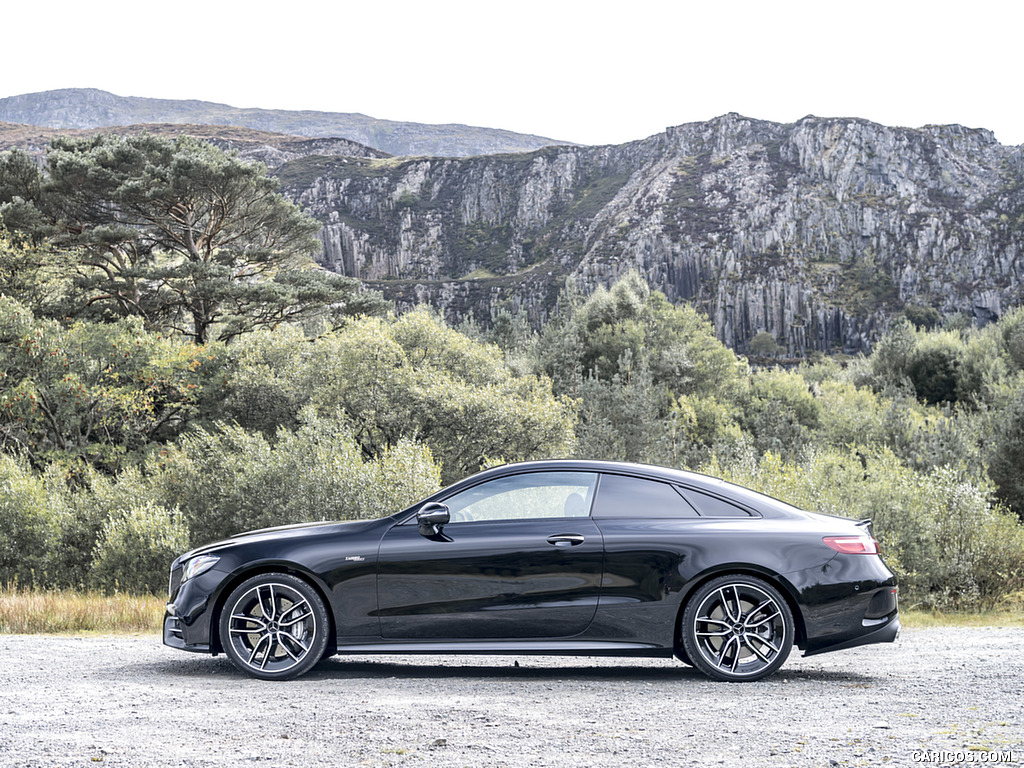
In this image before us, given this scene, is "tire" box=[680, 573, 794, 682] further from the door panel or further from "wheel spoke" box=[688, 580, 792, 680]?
the door panel

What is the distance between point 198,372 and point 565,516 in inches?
1085

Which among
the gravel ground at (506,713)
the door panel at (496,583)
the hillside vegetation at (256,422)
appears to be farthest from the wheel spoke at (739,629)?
the hillside vegetation at (256,422)

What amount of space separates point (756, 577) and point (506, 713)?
2.15 meters

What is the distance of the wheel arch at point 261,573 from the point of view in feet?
19.7

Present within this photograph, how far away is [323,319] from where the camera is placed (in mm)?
40281

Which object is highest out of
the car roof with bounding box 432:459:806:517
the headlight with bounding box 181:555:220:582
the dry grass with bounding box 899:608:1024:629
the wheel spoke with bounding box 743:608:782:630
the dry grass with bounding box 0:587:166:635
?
the car roof with bounding box 432:459:806:517

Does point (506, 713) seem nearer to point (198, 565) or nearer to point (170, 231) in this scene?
point (198, 565)

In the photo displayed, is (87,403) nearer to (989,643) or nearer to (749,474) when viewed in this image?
(749,474)

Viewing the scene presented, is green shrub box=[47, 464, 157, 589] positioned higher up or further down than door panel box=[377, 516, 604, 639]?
further down

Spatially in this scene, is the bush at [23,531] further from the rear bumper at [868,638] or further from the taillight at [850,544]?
the taillight at [850,544]

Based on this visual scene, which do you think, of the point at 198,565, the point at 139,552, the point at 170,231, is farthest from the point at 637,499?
the point at 170,231

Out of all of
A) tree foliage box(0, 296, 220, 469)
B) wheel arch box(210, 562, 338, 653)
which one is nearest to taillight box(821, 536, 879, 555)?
wheel arch box(210, 562, 338, 653)

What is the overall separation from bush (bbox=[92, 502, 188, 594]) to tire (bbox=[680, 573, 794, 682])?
548 inches

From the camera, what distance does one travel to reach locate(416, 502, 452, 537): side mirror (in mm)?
5887
